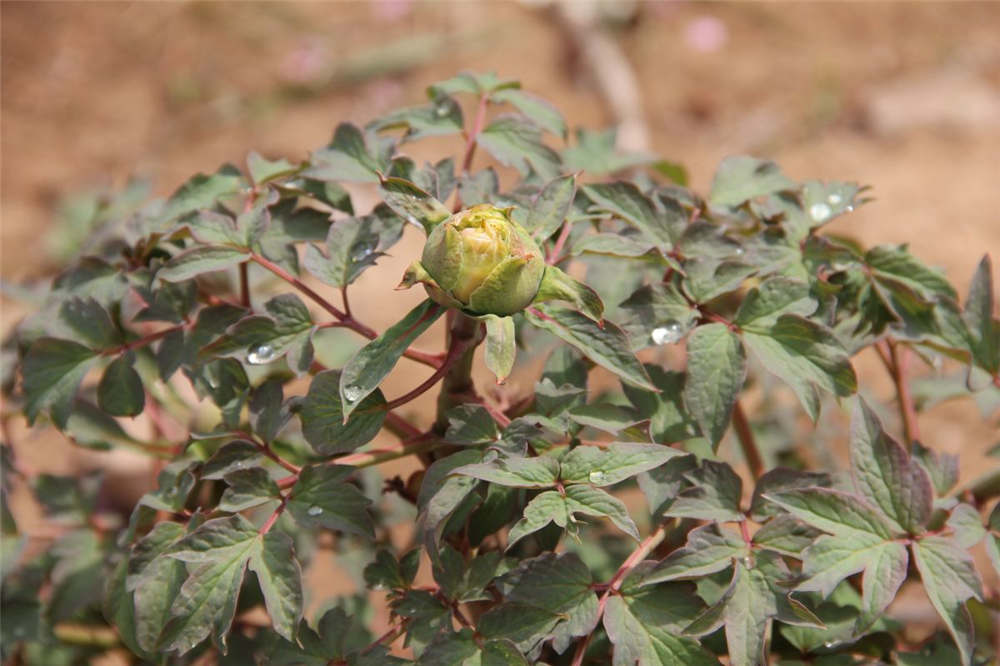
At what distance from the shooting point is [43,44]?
4051mm

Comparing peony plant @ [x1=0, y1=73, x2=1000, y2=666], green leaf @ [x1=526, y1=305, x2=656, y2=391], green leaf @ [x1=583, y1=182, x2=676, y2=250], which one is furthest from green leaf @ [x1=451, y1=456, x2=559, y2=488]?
green leaf @ [x1=583, y1=182, x2=676, y2=250]

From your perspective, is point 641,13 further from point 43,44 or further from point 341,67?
point 43,44

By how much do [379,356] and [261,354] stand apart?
185mm

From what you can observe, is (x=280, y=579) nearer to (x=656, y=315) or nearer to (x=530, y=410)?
(x=530, y=410)

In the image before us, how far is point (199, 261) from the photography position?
112cm

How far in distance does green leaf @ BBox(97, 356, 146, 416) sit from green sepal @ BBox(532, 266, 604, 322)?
0.53 metres

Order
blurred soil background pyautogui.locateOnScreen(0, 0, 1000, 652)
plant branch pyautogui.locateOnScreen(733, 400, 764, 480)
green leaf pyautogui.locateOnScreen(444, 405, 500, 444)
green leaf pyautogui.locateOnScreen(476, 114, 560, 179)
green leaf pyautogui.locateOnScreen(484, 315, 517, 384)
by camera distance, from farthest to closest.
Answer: blurred soil background pyautogui.locateOnScreen(0, 0, 1000, 652), plant branch pyautogui.locateOnScreen(733, 400, 764, 480), green leaf pyautogui.locateOnScreen(476, 114, 560, 179), green leaf pyautogui.locateOnScreen(444, 405, 500, 444), green leaf pyautogui.locateOnScreen(484, 315, 517, 384)

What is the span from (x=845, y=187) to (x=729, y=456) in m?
0.45

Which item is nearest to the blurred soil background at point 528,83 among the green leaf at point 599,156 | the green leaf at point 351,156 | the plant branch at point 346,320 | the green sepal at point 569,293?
the green leaf at point 599,156

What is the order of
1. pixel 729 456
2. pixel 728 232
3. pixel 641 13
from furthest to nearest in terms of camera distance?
pixel 641 13 < pixel 729 456 < pixel 728 232

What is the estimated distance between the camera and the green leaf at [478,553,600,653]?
99 centimetres

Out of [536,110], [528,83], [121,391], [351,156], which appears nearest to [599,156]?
[536,110]

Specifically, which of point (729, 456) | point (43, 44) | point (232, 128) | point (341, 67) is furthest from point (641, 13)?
point (729, 456)

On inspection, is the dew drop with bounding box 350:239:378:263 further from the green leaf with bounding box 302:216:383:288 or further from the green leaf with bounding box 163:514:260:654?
the green leaf with bounding box 163:514:260:654
